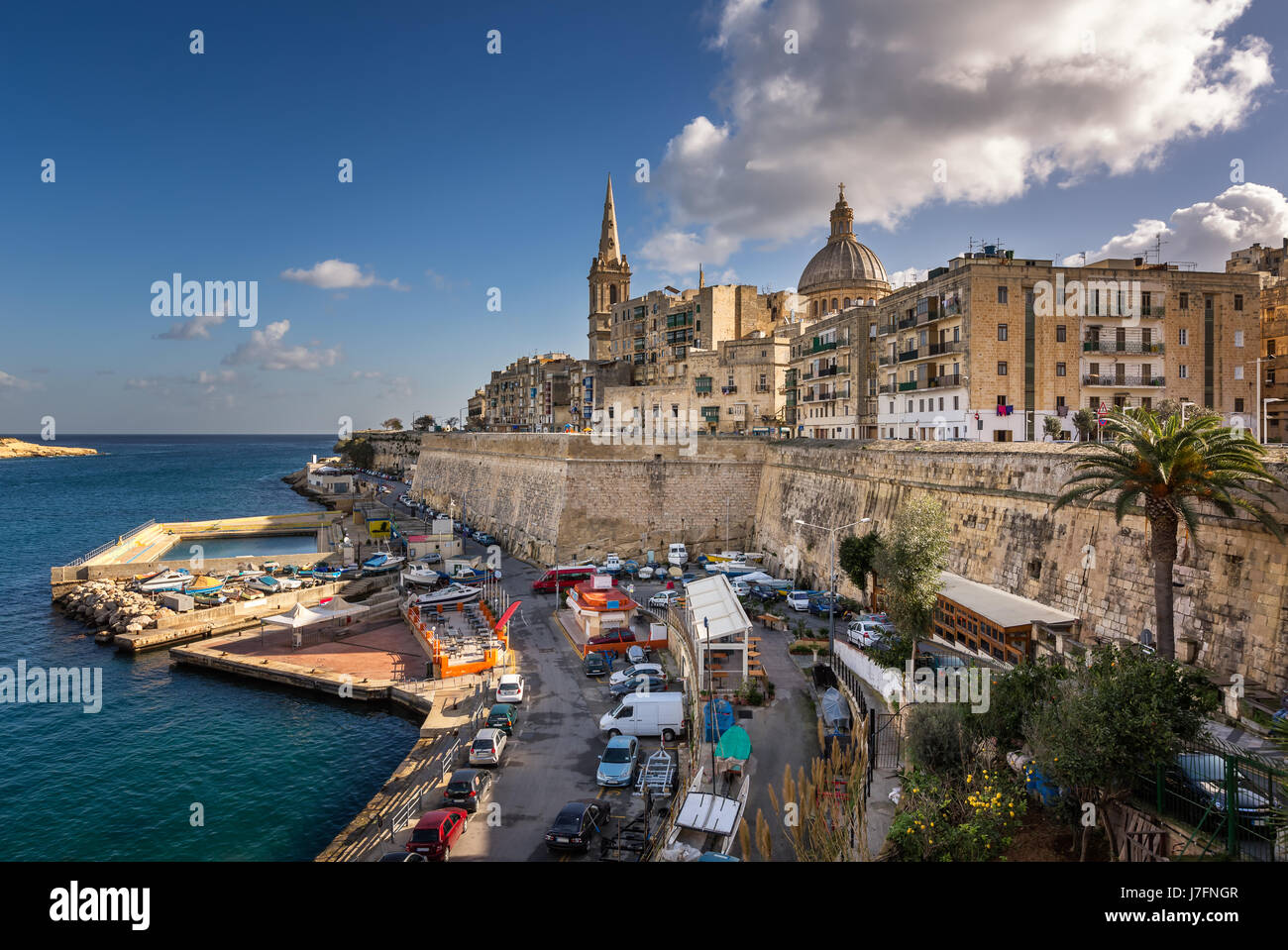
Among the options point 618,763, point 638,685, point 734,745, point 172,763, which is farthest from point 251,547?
point 734,745

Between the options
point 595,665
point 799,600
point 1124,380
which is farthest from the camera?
point 1124,380

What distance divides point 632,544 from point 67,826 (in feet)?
93.8

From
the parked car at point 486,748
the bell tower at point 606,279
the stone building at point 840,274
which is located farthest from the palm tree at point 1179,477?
the bell tower at point 606,279

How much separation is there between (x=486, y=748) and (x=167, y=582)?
2950 cm

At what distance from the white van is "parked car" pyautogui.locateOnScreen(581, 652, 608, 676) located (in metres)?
5.11

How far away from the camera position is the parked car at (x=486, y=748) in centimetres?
1878

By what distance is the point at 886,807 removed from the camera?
12797mm

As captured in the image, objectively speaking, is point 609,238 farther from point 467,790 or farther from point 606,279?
point 467,790

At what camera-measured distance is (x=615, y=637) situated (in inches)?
1112

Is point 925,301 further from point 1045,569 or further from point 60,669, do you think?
point 60,669

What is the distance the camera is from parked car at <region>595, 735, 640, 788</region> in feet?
57.5

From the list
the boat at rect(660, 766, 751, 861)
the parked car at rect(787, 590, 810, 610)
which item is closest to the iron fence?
the boat at rect(660, 766, 751, 861)

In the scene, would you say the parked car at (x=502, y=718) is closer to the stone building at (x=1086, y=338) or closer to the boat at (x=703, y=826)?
the boat at (x=703, y=826)
